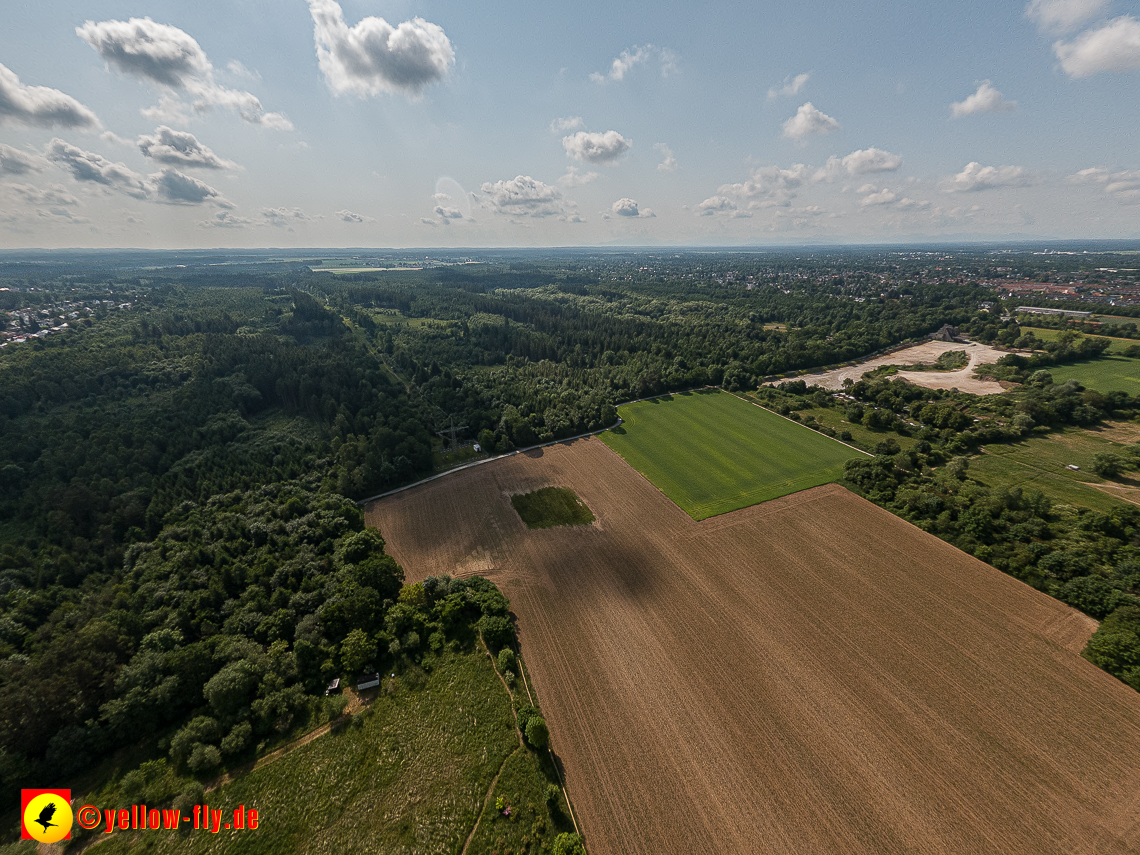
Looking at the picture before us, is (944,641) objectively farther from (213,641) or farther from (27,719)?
(27,719)

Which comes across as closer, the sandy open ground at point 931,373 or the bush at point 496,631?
the bush at point 496,631

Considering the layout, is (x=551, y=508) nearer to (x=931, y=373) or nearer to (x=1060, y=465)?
(x=1060, y=465)

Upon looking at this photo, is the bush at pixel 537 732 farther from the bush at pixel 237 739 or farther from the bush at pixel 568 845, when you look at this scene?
the bush at pixel 237 739

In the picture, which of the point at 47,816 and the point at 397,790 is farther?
the point at 397,790

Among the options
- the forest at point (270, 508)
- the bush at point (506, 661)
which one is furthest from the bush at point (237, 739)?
the bush at point (506, 661)

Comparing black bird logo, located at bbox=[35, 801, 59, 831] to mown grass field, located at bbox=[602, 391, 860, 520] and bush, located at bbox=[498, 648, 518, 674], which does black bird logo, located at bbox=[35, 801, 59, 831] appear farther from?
mown grass field, located at bbox=[602, 391, 860, 520]

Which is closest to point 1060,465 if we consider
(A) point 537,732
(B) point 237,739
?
(A) point 537,732

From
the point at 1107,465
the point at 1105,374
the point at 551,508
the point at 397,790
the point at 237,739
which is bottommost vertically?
the point at 551,508

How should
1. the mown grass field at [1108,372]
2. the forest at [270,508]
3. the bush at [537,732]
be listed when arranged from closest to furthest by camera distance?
1. the bush at [537,732]
2. the forest at [270,508]
3. the mown grass field at [1108,372]

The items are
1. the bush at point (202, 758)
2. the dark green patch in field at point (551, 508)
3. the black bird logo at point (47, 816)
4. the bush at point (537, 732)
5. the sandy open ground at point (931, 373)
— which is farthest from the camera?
the sandy open ground at point (931, 373)
